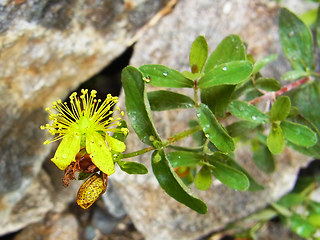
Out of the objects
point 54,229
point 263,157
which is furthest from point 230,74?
point 54,229

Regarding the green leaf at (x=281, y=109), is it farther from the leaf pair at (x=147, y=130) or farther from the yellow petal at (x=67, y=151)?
the yellow petal at (x=67, y=151)

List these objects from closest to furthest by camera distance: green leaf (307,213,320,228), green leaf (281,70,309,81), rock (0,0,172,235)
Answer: green leaf (281,70,309,81), rock (0,0,172,235), green leaf (307,213,320,228)

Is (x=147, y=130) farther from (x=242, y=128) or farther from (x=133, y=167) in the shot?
(x=242, y=128)

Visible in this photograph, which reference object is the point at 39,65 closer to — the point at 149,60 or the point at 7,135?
the point at 7,135

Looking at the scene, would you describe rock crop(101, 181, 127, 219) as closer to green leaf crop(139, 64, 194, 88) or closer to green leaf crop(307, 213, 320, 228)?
green leaf crop(307, 213, 320, 228)

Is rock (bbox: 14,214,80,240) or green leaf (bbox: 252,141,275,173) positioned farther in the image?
rock (bbox: 14,214,80,240)

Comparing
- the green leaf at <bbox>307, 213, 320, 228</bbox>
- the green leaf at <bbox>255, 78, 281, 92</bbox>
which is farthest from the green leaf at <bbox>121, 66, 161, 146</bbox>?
the green leaf at <bbox>307, 213, 320, 228</bbox>

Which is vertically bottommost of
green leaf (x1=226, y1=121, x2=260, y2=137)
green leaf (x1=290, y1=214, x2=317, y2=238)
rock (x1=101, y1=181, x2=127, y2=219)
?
green leaf (x1=290, y1=214, x2=317, y2=238)

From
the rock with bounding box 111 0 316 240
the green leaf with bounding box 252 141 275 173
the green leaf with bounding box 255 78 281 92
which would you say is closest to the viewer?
the green leaf with bounding box 255 78 281 92
